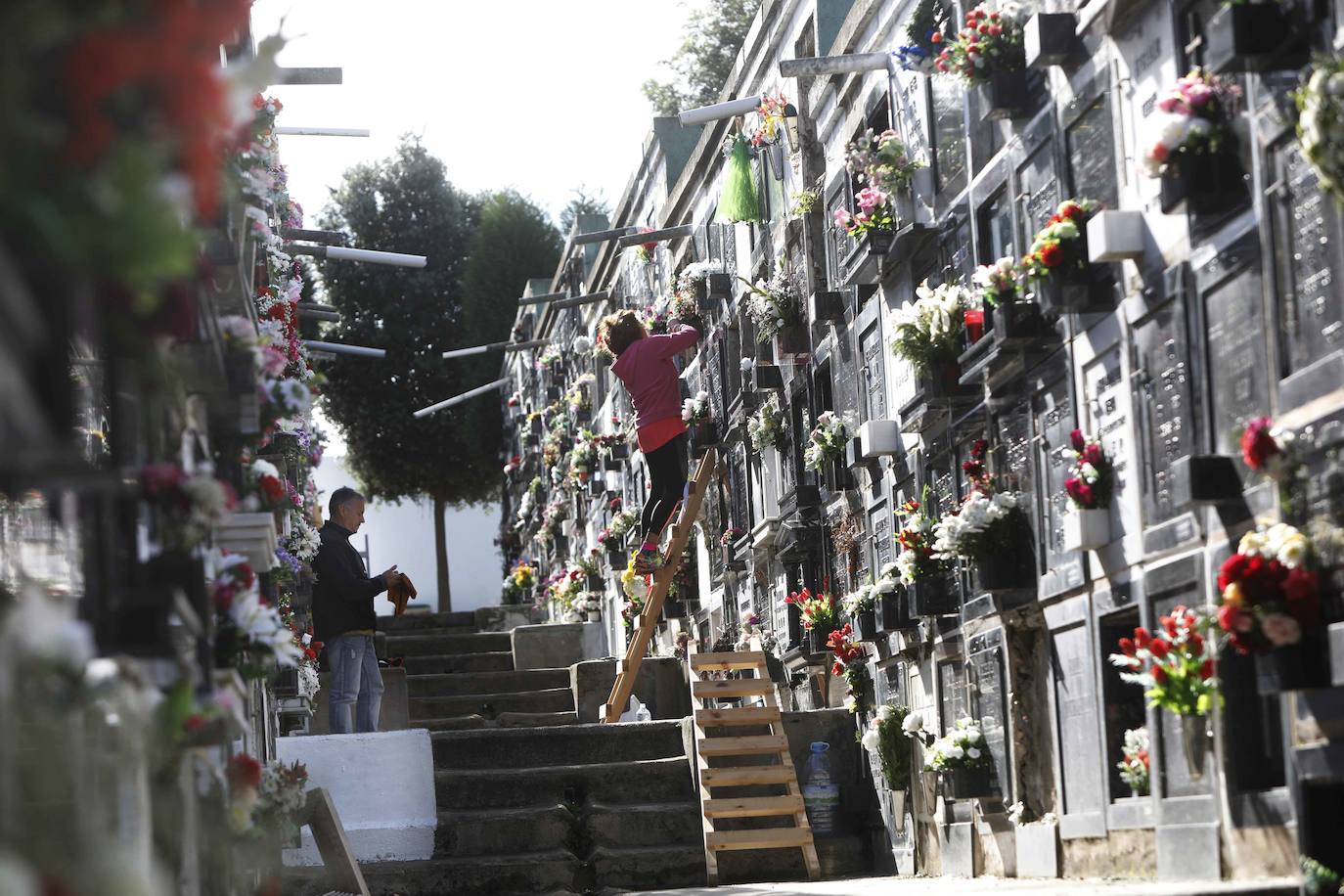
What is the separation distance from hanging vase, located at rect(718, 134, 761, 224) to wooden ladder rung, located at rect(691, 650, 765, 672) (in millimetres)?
3980

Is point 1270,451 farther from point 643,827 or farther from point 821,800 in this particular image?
point 821,800

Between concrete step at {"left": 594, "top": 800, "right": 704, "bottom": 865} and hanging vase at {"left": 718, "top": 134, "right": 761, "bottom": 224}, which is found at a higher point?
hanging vase at {"left": 718, "top": 134, "right": 761, "bottom": 224}

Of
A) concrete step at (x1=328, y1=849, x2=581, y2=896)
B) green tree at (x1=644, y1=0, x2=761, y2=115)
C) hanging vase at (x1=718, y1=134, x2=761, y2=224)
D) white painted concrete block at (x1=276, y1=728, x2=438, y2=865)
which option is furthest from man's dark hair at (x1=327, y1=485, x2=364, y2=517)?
green tree at (x1=644, y1=0, x2=761, y2=115)

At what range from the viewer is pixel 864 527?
14.9m

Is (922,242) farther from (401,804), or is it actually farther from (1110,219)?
(401,804)

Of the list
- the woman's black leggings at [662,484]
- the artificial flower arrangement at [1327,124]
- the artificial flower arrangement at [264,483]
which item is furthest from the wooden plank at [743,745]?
the artificial flower arrangement at [1327,124]

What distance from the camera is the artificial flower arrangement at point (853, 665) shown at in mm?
14898

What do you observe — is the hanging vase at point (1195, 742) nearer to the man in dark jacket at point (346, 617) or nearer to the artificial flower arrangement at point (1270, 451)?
the artificial flower arrangement at point (1270, 451)

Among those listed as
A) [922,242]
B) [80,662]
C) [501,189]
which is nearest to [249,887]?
[80,662]

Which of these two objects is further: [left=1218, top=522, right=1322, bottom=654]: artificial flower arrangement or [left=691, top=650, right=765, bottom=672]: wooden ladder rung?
[left=691, top=650, right=765, bottom=672]: wooden ladder rung

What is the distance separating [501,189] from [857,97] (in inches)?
1119

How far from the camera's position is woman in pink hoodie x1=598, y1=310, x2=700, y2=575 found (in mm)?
18031

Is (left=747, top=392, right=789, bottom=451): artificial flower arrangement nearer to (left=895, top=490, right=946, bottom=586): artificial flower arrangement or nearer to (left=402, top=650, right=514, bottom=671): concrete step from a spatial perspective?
(left=895, top=490, right=946, bottom=586): artificial flower arrangement

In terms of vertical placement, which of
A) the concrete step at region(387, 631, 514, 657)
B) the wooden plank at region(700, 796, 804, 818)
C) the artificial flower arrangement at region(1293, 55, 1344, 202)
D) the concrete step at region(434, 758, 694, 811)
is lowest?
the wooden plank at region(700, 796, 804, 818)
